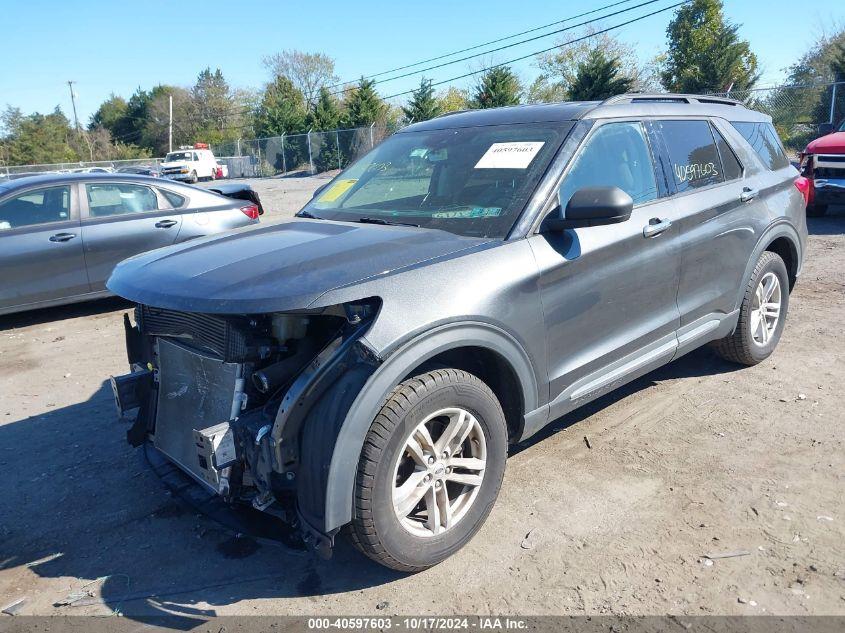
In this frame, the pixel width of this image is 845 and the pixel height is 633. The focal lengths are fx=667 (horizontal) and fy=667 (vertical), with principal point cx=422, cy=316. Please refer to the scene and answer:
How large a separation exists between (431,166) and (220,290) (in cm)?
175

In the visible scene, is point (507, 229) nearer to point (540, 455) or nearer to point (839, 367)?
point (540, 455)

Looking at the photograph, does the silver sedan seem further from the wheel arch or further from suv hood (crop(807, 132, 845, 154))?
suv hood (crop(807, 132, 845, 154))

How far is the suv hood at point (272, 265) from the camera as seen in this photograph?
2.51 m

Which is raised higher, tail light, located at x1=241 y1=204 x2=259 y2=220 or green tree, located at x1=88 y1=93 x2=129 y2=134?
green tree, located at x1=88 y1=93 x2=129 y2=134

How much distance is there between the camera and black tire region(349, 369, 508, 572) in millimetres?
2545

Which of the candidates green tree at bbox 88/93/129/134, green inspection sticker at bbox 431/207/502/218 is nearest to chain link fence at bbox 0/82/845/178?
green inspection sticker at bbox 431/207/502/218

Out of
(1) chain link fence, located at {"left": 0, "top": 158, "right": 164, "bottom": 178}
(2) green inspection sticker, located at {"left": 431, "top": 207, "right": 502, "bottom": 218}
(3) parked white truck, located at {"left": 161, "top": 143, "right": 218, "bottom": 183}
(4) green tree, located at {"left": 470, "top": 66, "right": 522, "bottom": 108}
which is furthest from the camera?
(3) parked white truck, located at {"left": 161, "top": 143, "right": 218, "bottom": 183}

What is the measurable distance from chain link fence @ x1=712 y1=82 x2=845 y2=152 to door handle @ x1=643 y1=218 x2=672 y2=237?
A: 68.7ft

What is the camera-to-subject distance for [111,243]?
7.30 metres

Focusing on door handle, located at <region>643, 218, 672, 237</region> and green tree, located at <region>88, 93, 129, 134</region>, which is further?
green tree, located at <region>88, 93, 129, 134</region>

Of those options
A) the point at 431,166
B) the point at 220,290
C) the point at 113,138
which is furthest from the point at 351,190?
the point at 113,138

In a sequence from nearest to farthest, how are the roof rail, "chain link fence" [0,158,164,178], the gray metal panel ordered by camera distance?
the gray metal panel → the roof rail → "chain link fence" [0,158,164,178]

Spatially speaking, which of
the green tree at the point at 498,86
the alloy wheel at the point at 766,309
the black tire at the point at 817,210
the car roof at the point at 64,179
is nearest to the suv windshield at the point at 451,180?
the alloy wheel at the point at 766,309

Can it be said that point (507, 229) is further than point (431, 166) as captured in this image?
No
